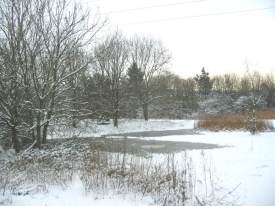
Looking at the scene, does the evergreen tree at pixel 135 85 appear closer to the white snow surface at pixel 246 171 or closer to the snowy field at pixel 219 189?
the white snow surface at pixel 246 171

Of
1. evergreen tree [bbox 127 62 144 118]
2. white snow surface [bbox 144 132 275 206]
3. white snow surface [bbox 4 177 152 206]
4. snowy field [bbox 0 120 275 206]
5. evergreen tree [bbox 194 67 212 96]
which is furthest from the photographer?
evergreen tree [bbox 194 67 212 96]

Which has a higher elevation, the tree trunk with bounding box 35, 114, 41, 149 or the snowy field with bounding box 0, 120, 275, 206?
the tree trunk with bounding box 35, 114, 41, 149

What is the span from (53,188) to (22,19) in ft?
27.5

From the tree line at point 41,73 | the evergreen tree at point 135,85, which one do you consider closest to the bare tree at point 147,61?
the evergreen tree at point 135,85

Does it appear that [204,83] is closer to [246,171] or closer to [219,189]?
[246,171]

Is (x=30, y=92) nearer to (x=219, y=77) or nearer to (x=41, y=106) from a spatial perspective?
(x=41, y=106)

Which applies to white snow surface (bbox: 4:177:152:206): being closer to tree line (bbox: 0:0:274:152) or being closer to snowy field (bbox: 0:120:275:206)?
snowy field (bbox: 0:120:275:206)

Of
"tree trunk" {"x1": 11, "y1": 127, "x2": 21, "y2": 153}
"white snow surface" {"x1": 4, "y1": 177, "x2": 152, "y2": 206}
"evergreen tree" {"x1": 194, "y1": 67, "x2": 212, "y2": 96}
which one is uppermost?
"evergreen tree" {"x1": 194, "y1": 67, "x2": 212, "y2": 96}

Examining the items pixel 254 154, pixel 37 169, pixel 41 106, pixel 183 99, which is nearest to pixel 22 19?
pixel 41 106

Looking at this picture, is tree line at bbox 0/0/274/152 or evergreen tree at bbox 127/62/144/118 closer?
tree line at bbox 0/0/274/152

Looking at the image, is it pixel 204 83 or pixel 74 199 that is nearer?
pixel 74 199

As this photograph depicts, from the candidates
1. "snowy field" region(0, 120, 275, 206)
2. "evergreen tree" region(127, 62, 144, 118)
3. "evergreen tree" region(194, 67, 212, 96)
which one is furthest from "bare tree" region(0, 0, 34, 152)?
"evergreen tree" region(194, 67, 212, 96)

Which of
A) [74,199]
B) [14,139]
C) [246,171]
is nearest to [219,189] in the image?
[246,171]

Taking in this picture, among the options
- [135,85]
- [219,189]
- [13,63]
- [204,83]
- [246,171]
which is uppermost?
[204,83]
